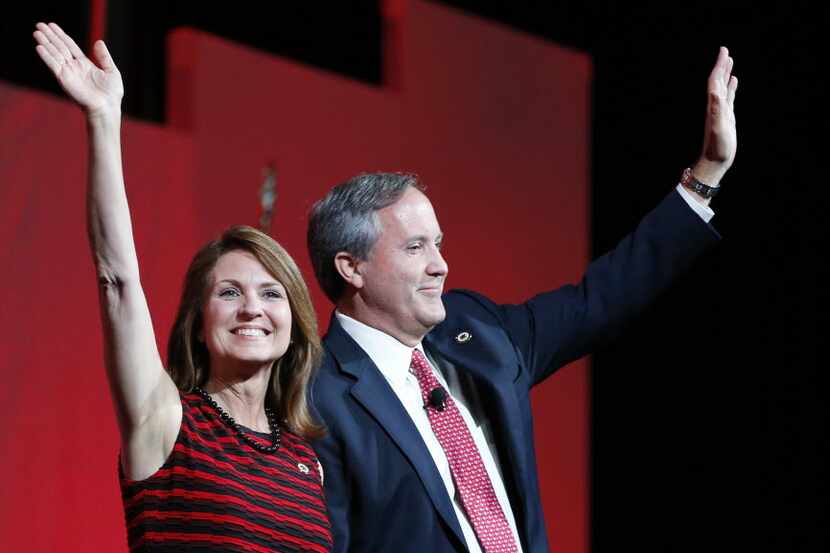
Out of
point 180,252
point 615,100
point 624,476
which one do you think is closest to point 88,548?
point 180,252

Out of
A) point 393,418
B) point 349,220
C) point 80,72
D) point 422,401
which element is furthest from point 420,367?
point 80,72

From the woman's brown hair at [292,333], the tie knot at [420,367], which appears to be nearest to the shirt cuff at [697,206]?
the tie knot at [420,367]

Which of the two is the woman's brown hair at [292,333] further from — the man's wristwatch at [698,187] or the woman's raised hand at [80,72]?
the man's wristwatch at [698,187]

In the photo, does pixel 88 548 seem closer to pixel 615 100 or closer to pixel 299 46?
pixel 299 46

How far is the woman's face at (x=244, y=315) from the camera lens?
7.48 ft

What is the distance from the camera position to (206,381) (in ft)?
7.68

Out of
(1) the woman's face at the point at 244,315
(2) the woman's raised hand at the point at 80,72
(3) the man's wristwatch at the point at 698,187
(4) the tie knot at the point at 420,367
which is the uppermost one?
(2) the woman's raised hand at the point at 80,72

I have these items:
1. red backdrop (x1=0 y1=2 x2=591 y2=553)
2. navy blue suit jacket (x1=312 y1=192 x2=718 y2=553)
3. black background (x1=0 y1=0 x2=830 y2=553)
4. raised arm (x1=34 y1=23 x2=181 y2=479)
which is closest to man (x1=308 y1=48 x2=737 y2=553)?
navy blue suit jacket (x1=312 y1=192 x2=718 y2=553)

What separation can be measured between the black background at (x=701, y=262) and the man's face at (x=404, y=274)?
55.2 inches

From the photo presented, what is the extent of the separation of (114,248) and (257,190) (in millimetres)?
1696

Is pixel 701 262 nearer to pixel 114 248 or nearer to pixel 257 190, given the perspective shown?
pixel 257 190

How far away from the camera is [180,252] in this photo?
352 cm

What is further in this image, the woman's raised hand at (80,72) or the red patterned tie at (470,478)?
the red patterned tie at (470,478)

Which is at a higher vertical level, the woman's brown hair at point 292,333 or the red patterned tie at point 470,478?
the woman's brown hair at point 292,333
